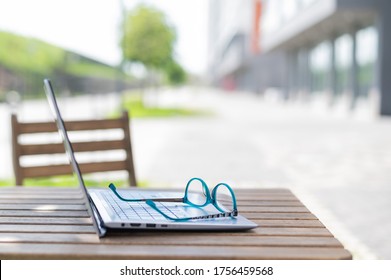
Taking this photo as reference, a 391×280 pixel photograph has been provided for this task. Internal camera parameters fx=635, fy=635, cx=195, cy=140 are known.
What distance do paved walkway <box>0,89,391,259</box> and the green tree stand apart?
18.1m

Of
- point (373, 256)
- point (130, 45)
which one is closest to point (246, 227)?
point (373, 256)

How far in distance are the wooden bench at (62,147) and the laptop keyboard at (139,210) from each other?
1632mm

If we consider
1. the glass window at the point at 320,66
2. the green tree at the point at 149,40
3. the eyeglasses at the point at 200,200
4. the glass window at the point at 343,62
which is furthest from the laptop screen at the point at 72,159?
the green tree at the point at 149,40

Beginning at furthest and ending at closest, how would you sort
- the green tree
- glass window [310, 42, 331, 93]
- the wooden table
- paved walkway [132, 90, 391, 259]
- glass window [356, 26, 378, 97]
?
the green tree
glass window [310, 42, 331, 93]
glass window [356, 26, 378, 97]
paved walkway [132, 90, 391, 259]
the wooden table

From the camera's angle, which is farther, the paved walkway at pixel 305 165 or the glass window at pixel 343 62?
the glass window at pixel 343 62

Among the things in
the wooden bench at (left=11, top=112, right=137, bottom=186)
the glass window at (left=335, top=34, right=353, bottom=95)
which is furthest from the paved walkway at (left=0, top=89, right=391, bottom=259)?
the glass window at (left=335, top=34, right=353, bottom=95)

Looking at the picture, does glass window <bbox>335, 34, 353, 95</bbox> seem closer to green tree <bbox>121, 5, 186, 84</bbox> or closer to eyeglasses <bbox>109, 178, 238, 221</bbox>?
green tree <bbox>121, 5, 186, 84</bbox>

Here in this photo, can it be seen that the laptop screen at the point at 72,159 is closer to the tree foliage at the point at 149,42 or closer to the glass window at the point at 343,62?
the glass window at the point at 343,62

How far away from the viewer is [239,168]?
9562 millimetres

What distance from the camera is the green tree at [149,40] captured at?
3550 centimetres

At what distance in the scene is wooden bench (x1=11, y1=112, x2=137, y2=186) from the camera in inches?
143

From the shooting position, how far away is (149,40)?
1407 inches

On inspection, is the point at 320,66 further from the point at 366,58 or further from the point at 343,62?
the point at 366,58
